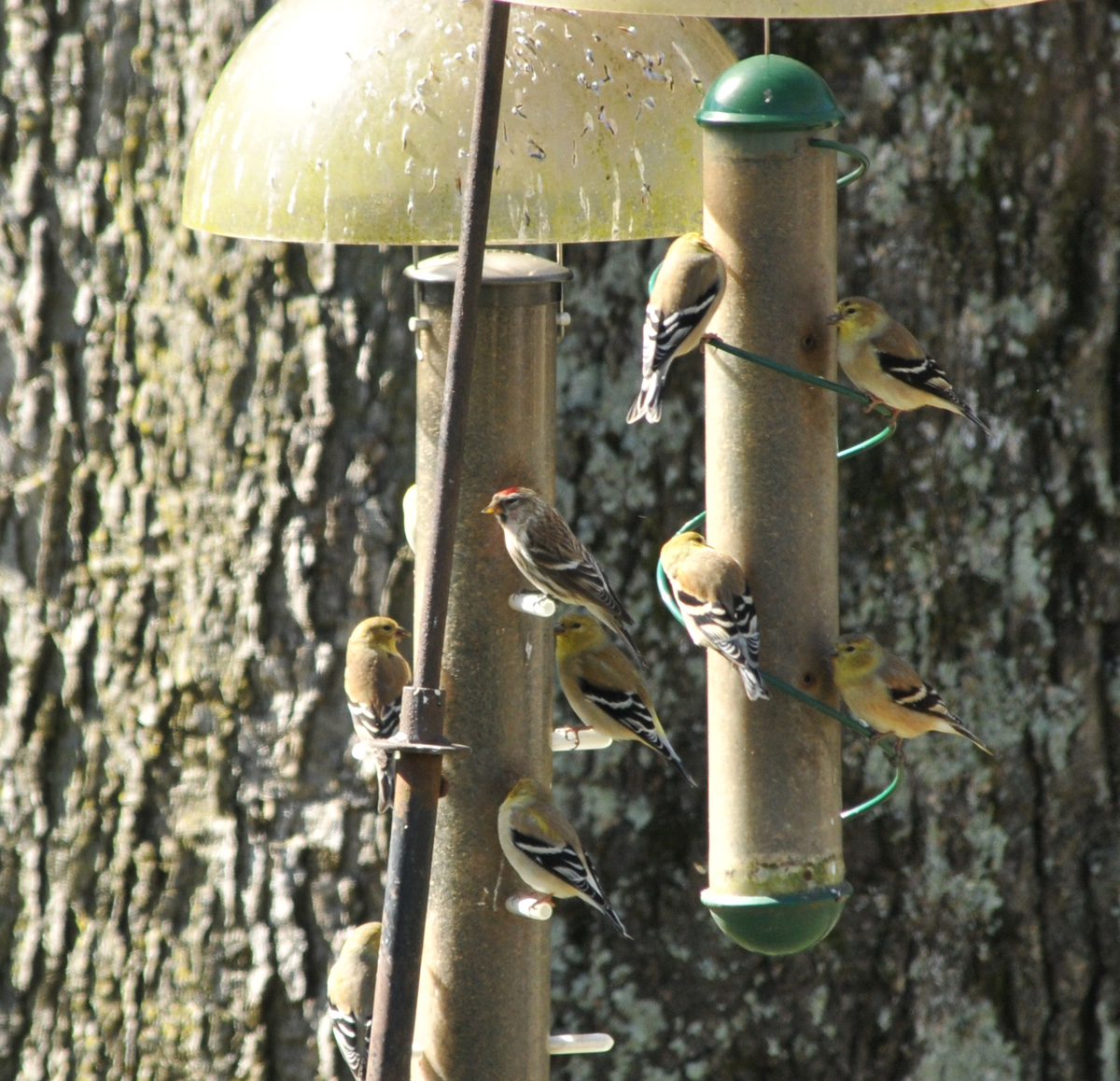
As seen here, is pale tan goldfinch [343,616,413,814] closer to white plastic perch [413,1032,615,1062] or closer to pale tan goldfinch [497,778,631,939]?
pale tan goldfinch [497,778,631,939]

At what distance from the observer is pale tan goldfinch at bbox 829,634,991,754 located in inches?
120

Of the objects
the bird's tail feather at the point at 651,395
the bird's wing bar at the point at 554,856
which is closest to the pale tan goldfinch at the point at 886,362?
the bird's tail feather at the point at 651,395

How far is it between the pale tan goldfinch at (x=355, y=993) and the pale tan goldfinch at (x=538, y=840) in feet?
1.88

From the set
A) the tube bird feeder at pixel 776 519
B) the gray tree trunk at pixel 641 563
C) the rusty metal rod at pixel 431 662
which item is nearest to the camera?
the rusty metal rod at pixel 431 662

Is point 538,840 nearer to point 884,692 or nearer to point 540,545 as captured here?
point 540,545

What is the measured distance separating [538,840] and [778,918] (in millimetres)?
484

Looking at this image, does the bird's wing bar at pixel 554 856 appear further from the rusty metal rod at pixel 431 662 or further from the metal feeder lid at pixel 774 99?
the metal feeder lid at pixel 774 99

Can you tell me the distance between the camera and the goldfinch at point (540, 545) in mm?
3039

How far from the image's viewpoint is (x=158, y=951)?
14.3 feet

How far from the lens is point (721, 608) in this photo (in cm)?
290

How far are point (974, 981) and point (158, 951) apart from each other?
7.09 feet

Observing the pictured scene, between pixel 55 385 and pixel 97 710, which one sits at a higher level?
pixel 55 385

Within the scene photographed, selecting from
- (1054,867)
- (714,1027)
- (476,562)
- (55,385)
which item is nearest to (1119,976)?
(1054,867)

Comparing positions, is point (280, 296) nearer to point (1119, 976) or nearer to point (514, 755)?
point (514, 755)
